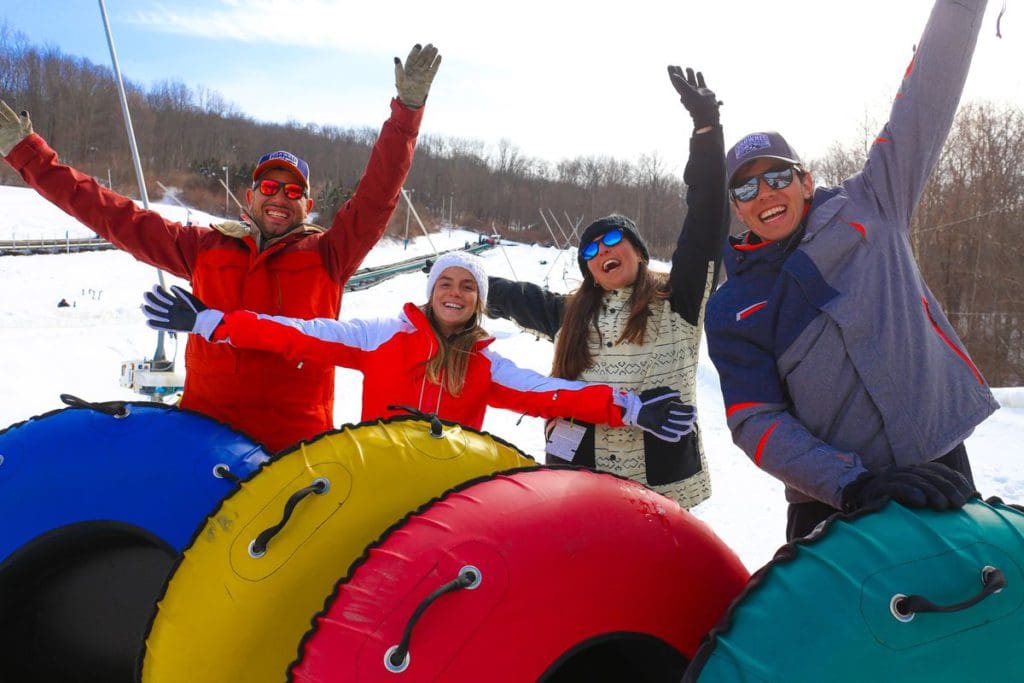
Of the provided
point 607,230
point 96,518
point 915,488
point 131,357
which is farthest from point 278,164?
point 131,357

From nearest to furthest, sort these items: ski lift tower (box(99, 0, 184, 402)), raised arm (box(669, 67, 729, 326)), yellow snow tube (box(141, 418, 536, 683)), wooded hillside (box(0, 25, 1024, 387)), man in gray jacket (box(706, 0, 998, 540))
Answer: yellow snow tube (box(141, 418, 536, 683)), man in gray jacket (box(706, 0, 998, 540)), raised arm (box(669, 67, 729, 326)), ski lift tower (box(99, 0, 184, 402)), wooded hillside (box(0, 25, 1024, 387))

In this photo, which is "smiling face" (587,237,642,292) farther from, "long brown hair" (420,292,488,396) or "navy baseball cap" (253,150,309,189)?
"navy baseball cap" (253,150,309,189)

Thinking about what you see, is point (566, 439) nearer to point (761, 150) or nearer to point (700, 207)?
point (700, 207)

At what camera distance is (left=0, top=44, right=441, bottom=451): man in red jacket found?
9.26 feet

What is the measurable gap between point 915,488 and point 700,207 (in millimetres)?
1344

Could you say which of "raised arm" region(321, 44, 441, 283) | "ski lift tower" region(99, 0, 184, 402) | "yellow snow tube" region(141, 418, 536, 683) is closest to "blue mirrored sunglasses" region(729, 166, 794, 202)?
"yellow snow tube" region(141, 418, 536, 683)

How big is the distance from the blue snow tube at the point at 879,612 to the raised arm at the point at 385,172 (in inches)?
83.7

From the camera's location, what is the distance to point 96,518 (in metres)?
2.10

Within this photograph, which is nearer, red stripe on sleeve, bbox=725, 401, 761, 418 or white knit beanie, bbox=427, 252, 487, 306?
red stripe on sleeve, bbox=725, 401, 761, 418

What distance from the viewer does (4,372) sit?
1012cm

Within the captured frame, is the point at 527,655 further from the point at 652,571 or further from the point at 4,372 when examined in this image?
the point at 4,372

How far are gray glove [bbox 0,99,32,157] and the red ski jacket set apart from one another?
29 mm

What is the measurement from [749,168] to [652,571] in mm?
1167

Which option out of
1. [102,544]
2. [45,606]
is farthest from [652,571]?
[45,606]
